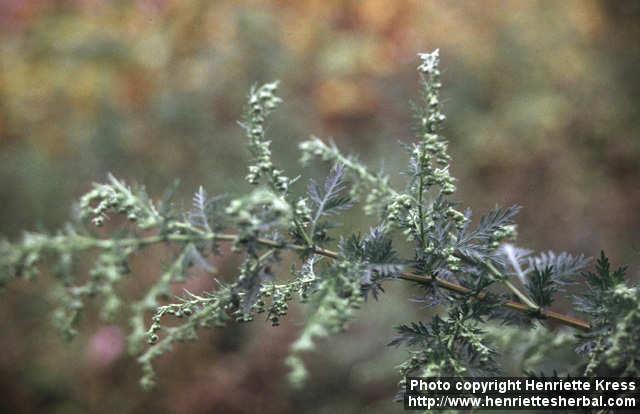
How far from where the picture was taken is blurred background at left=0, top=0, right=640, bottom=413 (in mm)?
5031

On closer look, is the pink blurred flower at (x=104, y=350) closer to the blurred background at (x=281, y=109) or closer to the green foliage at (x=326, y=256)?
the blurred background at (x=281, y=109)

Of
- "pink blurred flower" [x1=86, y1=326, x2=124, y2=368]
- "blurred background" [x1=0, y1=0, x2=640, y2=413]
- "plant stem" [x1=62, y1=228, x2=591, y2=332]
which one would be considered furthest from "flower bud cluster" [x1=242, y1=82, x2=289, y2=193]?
"pink blurred flower" [x1=86, y1=326, x2=124, y2=368]

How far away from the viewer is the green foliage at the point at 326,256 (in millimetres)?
912

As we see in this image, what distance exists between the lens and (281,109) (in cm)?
578

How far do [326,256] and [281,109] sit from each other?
4.78 metres

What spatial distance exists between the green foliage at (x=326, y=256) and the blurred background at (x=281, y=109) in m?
3.51

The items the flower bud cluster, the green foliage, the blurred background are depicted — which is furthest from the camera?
the blurred background

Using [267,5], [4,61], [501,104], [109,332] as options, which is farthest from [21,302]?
[501,104]

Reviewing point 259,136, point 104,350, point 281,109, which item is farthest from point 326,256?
point 281,109

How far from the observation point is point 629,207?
215 inches

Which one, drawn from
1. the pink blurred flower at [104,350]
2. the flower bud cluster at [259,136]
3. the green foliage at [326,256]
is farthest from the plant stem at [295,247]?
the pink blurred flower at [104,350]

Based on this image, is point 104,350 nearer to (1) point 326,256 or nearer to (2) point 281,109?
(2) point 281,109

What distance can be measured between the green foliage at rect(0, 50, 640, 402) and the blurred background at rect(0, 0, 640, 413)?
3512 millimetres

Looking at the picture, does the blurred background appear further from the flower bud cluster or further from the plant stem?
the flower bud cluster
